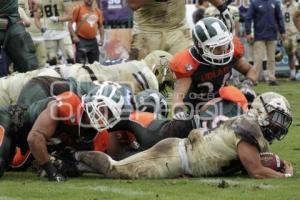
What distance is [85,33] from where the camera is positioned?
16.1 metres

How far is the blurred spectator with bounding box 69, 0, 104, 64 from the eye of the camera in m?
16.1

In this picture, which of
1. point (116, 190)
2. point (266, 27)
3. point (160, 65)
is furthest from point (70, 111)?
point (266, 27)

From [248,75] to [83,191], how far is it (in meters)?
2.85

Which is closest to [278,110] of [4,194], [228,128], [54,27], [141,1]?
[228,128]

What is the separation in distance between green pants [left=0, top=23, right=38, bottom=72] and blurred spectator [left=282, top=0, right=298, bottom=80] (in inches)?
357

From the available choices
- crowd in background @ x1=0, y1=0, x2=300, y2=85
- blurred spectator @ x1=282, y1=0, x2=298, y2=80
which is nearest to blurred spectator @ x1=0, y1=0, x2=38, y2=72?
crowd in background @ x1=0, y1=0, x2=300, y2=85

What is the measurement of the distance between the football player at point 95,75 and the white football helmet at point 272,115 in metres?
1.96

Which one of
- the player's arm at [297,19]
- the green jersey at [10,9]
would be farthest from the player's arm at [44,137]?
the player's arm at [297,19]

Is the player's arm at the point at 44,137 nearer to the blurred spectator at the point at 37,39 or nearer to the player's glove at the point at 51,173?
the player's glove at the point at 51,173

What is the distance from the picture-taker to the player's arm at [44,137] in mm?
6125

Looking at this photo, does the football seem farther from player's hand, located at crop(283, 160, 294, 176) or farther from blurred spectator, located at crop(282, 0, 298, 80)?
blurred spectator, located at crop(282, 0, 298, 80)

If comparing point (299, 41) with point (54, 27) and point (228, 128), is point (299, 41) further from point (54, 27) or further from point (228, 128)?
point (228, 128)

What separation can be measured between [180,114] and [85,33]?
916 cm

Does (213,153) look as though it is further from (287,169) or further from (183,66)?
(183,66)
